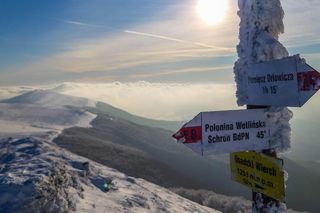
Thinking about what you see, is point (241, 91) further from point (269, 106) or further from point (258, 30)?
point (258, 30)

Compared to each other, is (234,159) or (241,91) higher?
(241,91)

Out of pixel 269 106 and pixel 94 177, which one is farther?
pixel 94 177

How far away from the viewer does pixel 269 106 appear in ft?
30.9

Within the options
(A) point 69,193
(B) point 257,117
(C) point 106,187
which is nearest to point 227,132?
(B) point 257,117

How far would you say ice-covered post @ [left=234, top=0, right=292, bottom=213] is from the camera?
364 inches

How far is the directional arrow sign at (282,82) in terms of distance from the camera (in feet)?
27.6

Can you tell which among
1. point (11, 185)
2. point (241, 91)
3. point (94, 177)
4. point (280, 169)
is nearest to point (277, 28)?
point (241, 91)

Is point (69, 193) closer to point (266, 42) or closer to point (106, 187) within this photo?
point (106, 187)

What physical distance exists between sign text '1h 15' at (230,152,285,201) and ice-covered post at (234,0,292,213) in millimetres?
251

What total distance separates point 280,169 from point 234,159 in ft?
4.99

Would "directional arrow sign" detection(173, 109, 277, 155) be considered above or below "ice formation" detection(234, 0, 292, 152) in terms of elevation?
below

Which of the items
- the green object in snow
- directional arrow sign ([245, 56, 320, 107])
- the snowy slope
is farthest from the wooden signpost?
the green object in snow

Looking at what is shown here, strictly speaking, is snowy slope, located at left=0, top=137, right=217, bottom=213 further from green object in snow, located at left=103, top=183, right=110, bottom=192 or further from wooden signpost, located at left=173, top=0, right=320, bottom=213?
wooden signpost, located at left=173, top=0, right=320, bottom=213

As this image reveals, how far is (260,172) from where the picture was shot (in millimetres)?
9398
